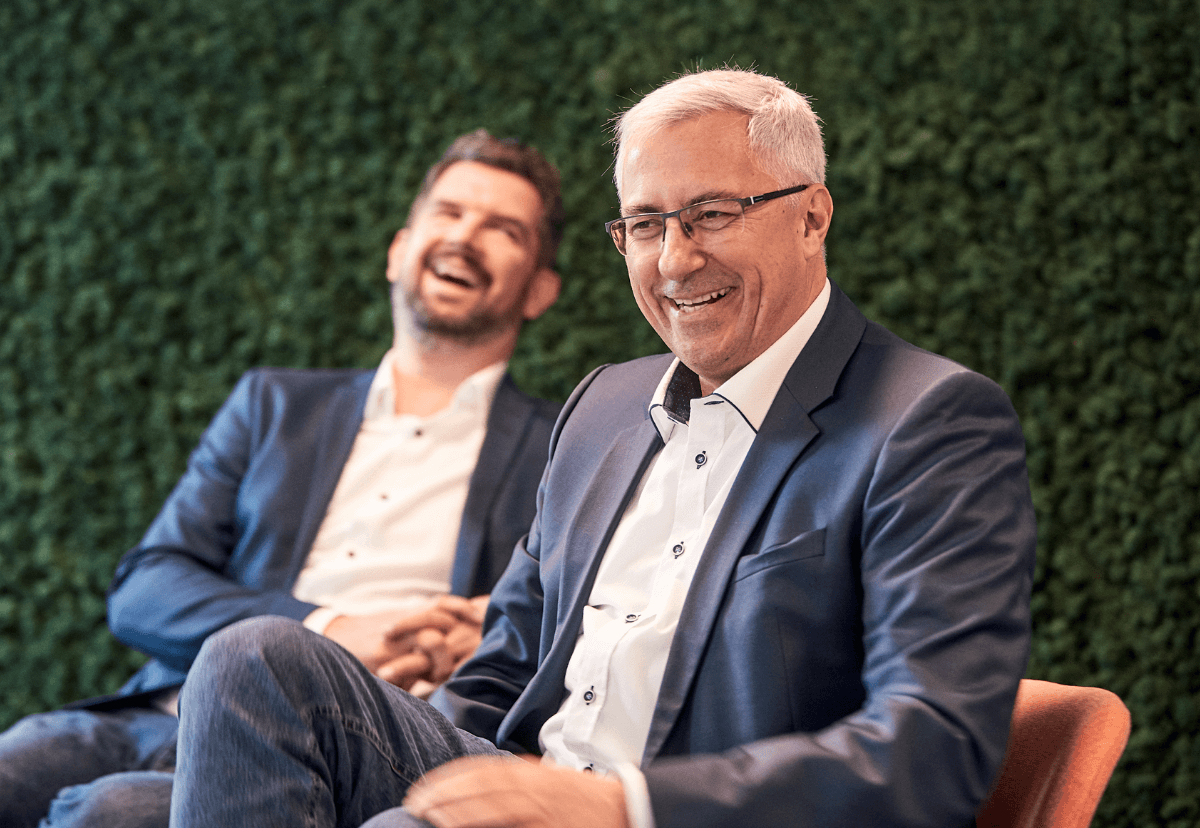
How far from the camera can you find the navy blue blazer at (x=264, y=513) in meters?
1.81

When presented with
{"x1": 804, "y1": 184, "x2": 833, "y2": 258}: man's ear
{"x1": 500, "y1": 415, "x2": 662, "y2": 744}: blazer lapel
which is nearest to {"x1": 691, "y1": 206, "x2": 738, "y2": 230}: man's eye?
{"x1": 804, "y1": 184, "x2": 833, "y2": 258}: man's ear

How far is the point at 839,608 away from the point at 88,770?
1.31 m

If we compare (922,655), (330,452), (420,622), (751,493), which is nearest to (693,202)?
(751,493)

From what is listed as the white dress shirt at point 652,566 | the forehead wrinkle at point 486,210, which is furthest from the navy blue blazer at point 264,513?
the white dress shirt at point 652,566

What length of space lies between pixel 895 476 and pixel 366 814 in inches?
24.7

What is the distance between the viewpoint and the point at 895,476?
40.1 inches

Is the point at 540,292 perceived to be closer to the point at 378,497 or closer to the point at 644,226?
the point at 378,497

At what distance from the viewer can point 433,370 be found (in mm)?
2111

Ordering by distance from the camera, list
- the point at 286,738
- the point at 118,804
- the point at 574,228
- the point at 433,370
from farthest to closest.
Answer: the point at 574,228 < the point at 433,370 < the point at 118,804 < the point at 286,738

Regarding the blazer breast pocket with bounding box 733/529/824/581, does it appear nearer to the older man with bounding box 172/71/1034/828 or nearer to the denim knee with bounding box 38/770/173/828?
the older man with bounding box 172/71/1034/828

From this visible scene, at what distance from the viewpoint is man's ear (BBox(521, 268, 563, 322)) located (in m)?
2.16

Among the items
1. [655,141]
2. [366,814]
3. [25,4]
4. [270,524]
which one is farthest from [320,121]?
[366,814]

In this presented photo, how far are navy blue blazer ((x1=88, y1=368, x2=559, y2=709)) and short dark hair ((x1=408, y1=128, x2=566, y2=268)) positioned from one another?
1.07 ft

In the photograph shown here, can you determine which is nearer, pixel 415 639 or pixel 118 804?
pixel 118 804
